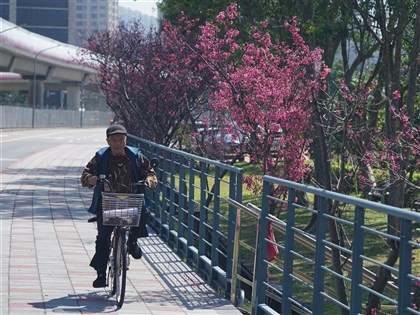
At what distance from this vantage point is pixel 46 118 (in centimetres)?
10125

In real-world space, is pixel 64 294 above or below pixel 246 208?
below

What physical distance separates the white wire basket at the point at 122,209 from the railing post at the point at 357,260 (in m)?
3.32

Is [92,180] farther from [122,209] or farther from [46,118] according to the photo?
[46,118]

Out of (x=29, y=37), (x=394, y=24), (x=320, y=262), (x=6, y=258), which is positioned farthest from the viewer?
(x=29, y=37)

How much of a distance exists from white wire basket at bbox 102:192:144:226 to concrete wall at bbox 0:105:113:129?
70.1m

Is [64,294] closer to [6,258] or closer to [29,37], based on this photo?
[6,258]

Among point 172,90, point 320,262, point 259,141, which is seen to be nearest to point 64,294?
point 320,262

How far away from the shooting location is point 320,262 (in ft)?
26.5

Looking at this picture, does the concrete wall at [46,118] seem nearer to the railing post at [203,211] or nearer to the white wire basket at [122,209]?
the railing post at [203,211]

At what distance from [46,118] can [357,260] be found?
95278 millimetres

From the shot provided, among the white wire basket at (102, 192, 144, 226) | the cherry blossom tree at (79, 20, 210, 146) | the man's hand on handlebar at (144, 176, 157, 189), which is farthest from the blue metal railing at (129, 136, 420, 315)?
the cherry blossom tree at (79, 20, 210, 146)

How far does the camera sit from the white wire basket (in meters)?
10.1

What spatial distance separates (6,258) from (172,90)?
38.6 ft

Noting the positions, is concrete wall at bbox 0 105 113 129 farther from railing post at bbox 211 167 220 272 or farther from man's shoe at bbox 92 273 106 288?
man's shoe at bbox 92 273 106 288
